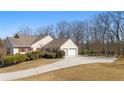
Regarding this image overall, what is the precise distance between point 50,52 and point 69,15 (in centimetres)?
667

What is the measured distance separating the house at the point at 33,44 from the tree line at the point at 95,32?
1.42 metres

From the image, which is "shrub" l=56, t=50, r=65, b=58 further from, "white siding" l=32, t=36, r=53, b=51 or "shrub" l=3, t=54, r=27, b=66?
"shrub" l=3, t=54, r=27, b=66

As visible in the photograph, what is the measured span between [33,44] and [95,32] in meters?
6.24

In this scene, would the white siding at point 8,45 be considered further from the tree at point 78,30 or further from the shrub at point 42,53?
the tree at point 78,30

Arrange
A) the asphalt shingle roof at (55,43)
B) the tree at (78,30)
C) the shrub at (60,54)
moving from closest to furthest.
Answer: the tree at (78,30), the asphalt shingle roof at (55,43), the shrub at (60,54)

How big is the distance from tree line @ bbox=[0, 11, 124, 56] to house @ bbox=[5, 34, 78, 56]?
1.42 meters

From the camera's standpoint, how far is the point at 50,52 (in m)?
21.6

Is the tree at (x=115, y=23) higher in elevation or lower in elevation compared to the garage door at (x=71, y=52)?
higher

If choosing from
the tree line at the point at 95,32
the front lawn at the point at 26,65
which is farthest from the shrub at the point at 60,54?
the tree line at the point at 95,32

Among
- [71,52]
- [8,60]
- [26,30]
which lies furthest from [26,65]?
[71,52]

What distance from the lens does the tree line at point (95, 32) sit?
53.3 feet

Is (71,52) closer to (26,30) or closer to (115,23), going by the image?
(26,30)
